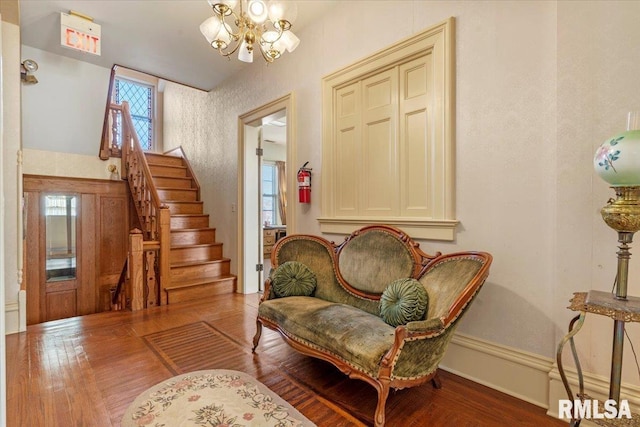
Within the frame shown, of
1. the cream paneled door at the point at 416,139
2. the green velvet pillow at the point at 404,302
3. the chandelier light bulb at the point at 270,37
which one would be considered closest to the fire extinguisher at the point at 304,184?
the cream paneled door at the point at 416,139

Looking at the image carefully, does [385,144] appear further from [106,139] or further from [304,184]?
[106,139]

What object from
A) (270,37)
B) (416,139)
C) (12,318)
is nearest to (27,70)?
(12,318)

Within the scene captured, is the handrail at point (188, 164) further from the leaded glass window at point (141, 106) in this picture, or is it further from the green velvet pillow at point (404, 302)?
the green velvet pillow at point (404, 302)

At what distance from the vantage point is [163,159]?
589 cm

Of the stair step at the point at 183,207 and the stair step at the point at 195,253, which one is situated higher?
the stair step at the point at 183,207

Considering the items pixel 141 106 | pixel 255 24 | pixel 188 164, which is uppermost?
pixel 141 106

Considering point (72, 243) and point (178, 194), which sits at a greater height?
point (178, 194)

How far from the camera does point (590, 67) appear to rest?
1.73 m

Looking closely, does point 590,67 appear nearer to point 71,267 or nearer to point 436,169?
point 436,169

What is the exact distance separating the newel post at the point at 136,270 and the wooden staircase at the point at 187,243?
0.25 metres

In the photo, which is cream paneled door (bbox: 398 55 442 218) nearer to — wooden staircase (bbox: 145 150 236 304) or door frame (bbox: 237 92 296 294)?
door frame (bbox: 237 92 296 294)

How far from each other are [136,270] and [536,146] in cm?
404

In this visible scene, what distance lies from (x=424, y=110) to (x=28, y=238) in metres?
5.37

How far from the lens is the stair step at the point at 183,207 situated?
517 centimetres
